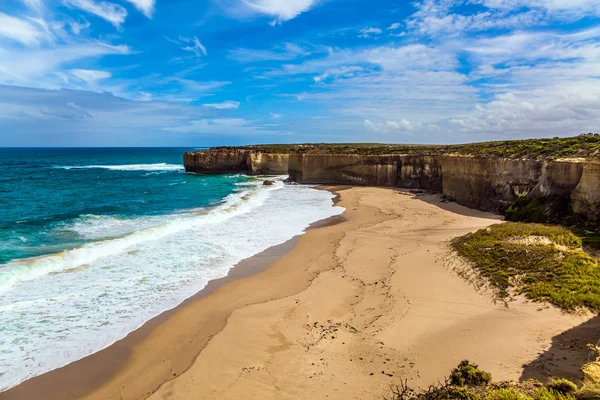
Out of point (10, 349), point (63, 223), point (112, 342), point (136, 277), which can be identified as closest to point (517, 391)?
point (112, 342)

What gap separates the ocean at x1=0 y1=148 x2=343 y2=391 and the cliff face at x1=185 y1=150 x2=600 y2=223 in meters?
10.0

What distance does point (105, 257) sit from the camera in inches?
630

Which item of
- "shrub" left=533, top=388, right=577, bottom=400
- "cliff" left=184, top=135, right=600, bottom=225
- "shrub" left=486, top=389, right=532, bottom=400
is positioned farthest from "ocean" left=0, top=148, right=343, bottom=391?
"cliff" left=184, top=135, right=600, bottom=225

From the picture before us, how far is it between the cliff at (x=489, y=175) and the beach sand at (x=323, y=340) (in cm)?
739

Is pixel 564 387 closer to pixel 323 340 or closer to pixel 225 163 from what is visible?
pixel 323 340

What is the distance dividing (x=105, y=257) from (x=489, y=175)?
2344 centimetres

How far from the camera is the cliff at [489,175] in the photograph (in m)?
17.1

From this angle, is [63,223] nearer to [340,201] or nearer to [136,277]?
[136,277]

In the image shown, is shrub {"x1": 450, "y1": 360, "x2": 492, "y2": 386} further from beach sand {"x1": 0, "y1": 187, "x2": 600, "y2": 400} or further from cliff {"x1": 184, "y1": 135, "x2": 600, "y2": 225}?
cliff {"x1": 184, "y1": 135, "x2": 600, "y2": 225}

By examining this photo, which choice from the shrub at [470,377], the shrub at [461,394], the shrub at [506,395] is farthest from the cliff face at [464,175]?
the shrub at [461,394]

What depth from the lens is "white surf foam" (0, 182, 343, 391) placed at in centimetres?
909

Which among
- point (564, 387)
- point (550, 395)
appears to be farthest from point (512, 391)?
point (564, 387)

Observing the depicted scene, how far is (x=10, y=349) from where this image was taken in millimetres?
8828

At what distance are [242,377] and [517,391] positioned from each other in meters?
5.10
